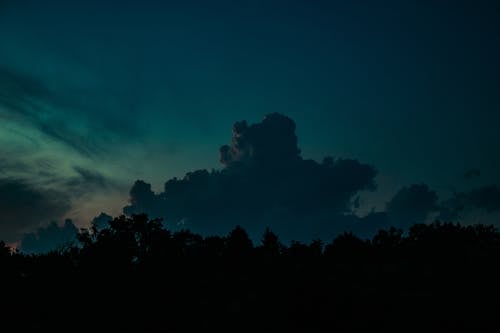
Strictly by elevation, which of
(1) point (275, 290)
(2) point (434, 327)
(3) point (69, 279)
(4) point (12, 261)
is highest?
(4) point (12, 261)

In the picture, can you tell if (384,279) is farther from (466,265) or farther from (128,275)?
(128,275)

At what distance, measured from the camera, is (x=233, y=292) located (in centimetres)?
3450

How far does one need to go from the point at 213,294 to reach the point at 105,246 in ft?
83.0

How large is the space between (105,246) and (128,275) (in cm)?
1227

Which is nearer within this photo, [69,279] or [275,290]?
[275,290]

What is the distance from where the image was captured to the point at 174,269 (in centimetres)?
4675

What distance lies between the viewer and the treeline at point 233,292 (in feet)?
71.3

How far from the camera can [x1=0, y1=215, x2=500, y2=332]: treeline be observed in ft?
71.3

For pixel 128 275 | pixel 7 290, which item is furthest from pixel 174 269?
pixel 7 290

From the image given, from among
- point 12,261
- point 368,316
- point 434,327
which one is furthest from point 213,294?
point 12,261

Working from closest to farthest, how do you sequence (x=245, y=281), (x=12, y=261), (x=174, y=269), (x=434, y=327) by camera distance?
(x=434, y=327) < (x=245, y=281) < (x=174, y=269) < (x=12, y=261)

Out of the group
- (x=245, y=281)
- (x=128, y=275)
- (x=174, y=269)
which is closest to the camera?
(x=245, y=281)

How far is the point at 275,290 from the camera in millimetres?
30453

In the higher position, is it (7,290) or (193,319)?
(7,290)
